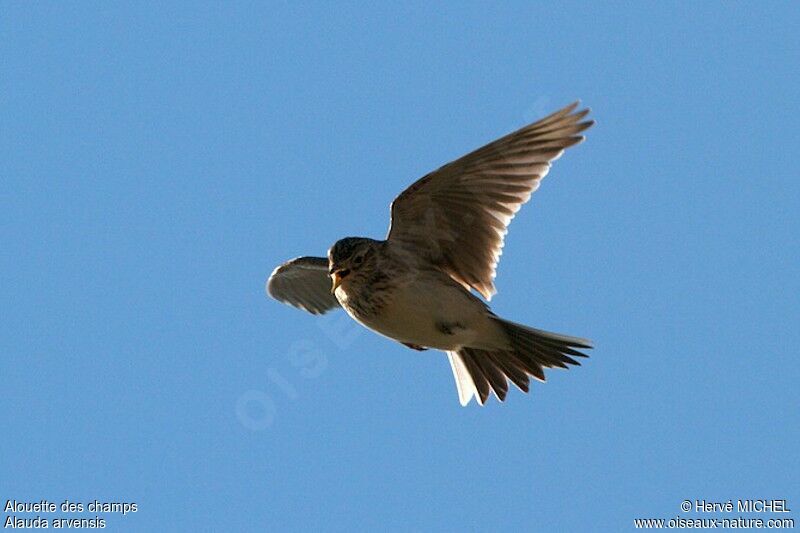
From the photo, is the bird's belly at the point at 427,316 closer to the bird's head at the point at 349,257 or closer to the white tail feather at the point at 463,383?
the bird's head at the point at 349,257

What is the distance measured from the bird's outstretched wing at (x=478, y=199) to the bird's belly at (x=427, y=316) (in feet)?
1.30

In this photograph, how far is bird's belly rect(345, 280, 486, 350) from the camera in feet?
29.4

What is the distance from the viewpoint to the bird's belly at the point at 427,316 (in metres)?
8.95

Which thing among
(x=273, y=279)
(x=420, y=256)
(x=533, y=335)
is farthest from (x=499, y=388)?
(x=273, y=279)

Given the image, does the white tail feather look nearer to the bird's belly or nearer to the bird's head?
the bird's belly

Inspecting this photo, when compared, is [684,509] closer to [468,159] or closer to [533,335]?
[533,335]

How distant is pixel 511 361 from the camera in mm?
9656

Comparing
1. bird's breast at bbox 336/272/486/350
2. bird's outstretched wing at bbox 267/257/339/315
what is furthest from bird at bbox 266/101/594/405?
bird's outstretched wing at bbox 267/257/339/315

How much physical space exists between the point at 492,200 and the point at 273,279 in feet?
9.23

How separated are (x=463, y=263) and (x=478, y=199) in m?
0.55

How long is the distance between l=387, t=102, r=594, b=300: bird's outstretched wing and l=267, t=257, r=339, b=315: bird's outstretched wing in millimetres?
1719

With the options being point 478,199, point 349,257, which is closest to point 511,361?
point 478,199

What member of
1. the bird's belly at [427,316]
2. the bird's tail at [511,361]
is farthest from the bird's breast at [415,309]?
the bird's tail at [511,361]

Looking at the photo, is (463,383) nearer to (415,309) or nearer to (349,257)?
(415,309)
